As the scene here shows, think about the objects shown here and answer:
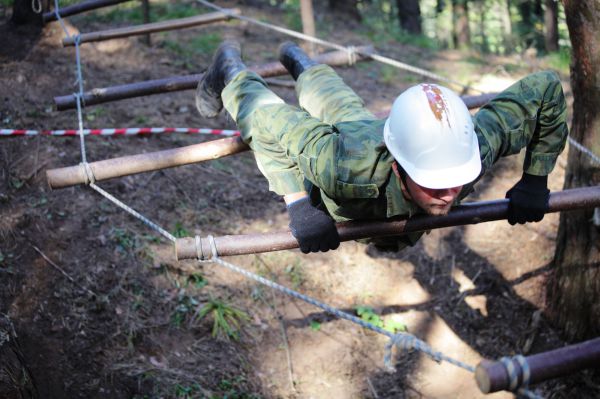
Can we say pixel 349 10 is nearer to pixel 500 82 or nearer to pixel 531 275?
pixel 500 82

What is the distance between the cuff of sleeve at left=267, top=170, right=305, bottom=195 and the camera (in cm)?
295

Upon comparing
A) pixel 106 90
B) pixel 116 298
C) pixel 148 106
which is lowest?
pixel 116 298

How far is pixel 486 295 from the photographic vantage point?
5.12 metres

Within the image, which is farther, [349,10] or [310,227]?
[349,10]

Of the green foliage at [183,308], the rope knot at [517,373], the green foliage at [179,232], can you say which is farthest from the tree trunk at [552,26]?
the rope knot at [517,373]

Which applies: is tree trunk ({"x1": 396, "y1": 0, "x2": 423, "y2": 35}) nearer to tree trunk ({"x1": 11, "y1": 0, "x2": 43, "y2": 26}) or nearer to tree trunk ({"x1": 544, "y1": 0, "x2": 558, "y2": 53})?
tree trunk ({"x1": 544, "y1": 0, "x2": 558, "y2": 53})

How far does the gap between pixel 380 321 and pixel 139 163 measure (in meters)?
2.38

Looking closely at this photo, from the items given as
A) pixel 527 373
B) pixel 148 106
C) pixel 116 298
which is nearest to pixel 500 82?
pixel 148 106

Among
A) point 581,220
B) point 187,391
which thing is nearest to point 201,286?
point 187,391

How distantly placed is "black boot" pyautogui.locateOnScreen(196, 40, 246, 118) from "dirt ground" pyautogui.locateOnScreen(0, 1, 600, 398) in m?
1.36

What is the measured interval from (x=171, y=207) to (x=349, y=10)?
21.8ft

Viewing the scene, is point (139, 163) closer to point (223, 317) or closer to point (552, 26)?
point (223, 317)

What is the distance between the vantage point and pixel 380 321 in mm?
4828

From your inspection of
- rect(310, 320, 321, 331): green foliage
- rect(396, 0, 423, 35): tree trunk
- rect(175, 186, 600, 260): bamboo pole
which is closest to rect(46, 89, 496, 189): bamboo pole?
rect(175, 186, 600, 260): bamboo pole
